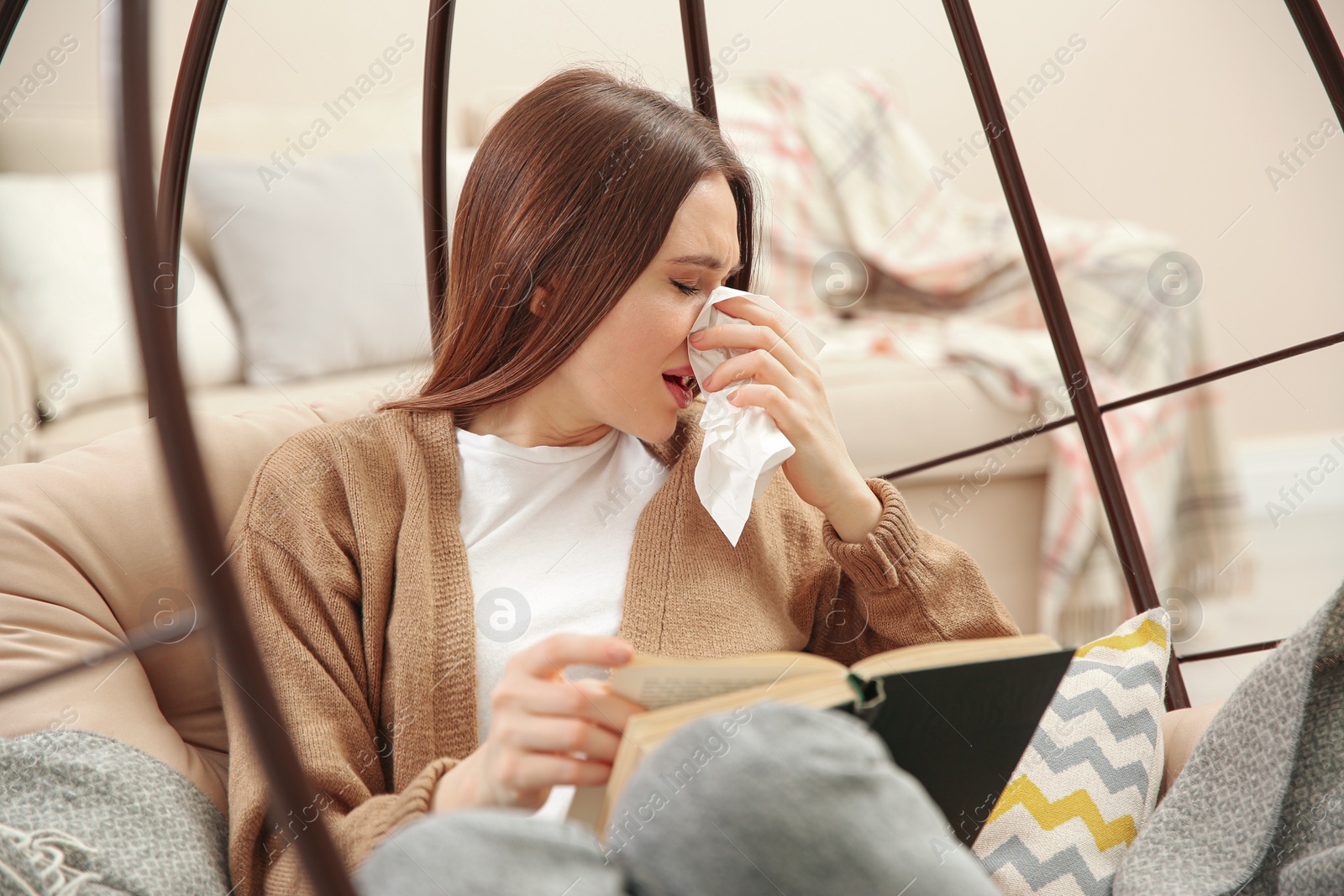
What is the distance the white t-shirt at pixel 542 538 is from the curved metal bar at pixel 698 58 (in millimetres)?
439

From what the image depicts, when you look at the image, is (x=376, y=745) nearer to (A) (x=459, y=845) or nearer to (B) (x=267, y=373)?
(A) (x=459, y=845)

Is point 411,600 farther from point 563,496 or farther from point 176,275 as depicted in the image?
point 176,275

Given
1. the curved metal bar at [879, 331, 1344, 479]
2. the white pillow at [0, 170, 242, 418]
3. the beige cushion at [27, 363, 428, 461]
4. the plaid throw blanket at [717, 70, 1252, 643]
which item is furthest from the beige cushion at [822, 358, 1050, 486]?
the white pillow at [0, 170, 242, 418]

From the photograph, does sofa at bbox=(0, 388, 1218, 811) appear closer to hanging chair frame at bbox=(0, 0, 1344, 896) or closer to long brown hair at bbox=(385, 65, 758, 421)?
hanging chair frame at bbox=(0, 0, 1344, 896)

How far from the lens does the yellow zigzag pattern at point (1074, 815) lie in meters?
0.82

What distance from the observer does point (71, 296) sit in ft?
5.51

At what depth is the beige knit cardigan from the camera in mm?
767

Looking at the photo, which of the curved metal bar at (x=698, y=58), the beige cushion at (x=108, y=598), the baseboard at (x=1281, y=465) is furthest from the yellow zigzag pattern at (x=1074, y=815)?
the baseboard at (x=1281, y=465)

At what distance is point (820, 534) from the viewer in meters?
1.07

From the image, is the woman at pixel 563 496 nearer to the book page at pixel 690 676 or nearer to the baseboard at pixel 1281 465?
the book page at pixel 690 676

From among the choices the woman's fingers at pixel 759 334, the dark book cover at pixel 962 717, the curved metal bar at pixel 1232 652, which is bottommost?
the curved metal bar at pixel 1232 652

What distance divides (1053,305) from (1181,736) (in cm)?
48

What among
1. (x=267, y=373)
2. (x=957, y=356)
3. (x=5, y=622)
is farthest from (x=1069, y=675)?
(x=267, y=373)

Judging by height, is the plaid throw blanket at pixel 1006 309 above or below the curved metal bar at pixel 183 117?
below
